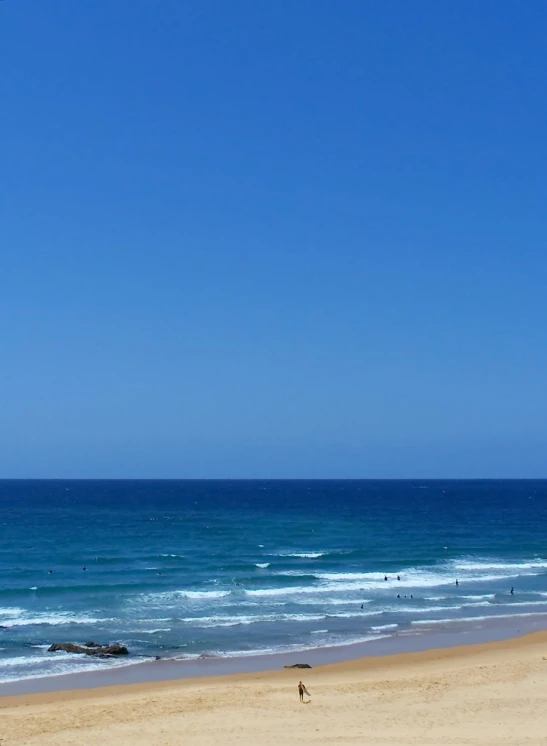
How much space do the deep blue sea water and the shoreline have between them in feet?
2.48

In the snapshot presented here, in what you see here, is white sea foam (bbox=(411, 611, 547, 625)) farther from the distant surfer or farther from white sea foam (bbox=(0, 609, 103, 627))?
white sea foam (bbox=(0, 609, 103, 627))

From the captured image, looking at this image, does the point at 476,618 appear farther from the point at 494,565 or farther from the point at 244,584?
the point at 494,565

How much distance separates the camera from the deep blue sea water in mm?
31203

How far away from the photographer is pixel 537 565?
176 ft

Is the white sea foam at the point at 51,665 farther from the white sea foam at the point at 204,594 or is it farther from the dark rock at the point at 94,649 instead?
the white sea foam at the point at 204,594

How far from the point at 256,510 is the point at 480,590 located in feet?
229

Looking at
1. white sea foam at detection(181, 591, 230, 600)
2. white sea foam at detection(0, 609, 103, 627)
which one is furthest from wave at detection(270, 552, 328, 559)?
white sea foam at detection(0, 609, 103, 627)

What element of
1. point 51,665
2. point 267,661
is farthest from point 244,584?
point 51,665

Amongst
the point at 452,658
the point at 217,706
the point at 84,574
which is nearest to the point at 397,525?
the point at 84,574

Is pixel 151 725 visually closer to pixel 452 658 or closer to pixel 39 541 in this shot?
pixel 452 658

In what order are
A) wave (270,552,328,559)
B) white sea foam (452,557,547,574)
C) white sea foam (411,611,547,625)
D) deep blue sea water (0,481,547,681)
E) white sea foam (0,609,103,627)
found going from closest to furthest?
deep blue sea water (0,481,547,681) < white sea foam (0,609,103,627) < white sea foam (411,611,547,625) < white sea foam (452,557,547,574) < wave (270,552,328,559)

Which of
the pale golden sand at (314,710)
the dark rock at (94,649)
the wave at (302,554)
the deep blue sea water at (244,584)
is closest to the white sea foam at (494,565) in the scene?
the deep blue sea water at (244,584)

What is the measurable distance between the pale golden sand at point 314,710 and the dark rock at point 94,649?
160 inches

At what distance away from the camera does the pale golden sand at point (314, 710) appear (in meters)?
18.2
